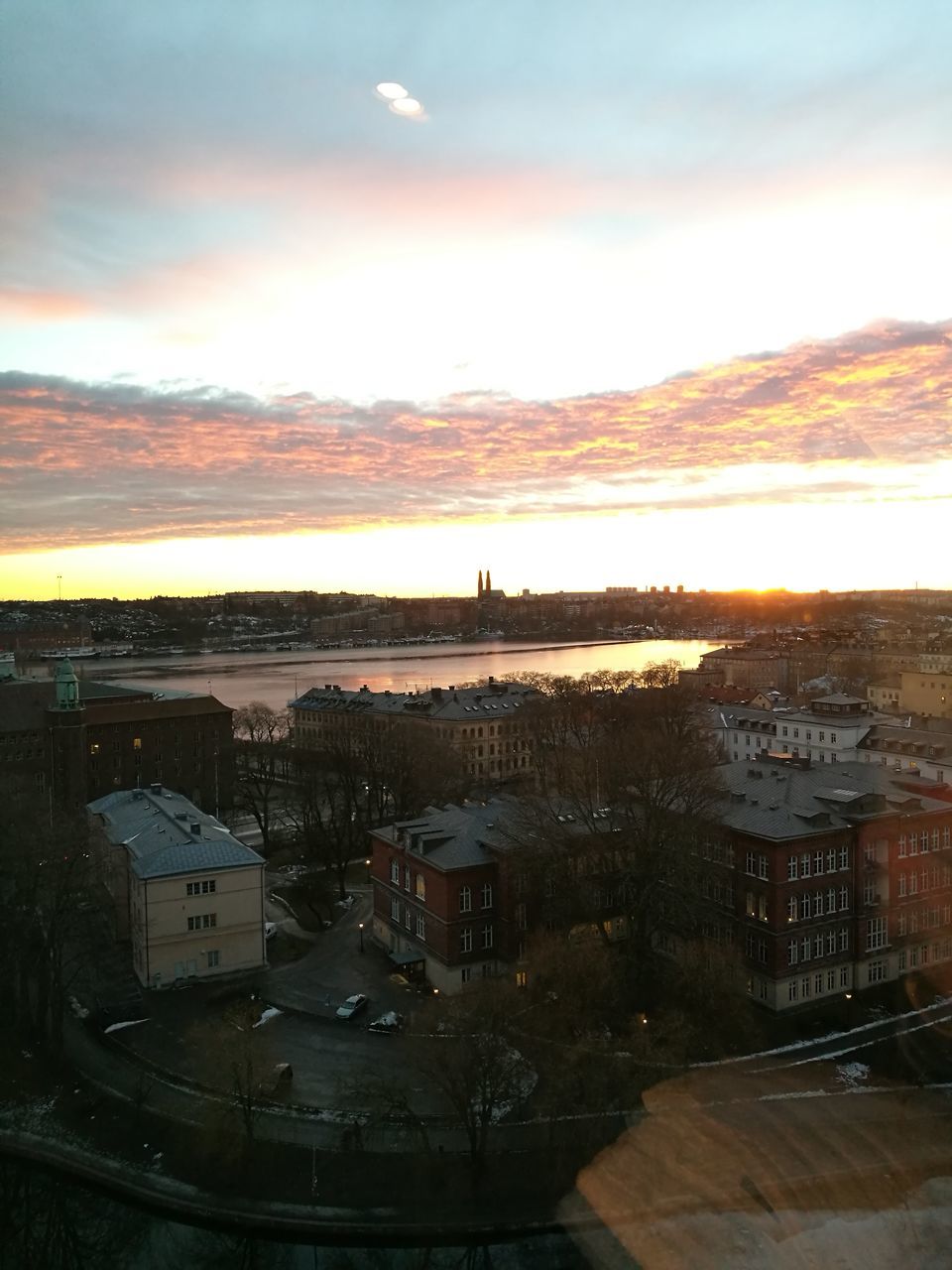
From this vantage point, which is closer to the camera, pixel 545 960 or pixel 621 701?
pixel 545 960

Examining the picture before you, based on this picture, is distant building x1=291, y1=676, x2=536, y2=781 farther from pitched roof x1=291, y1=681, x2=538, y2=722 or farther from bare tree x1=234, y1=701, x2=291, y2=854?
bare tree x1=234, y1=701, x2=291, y2=854

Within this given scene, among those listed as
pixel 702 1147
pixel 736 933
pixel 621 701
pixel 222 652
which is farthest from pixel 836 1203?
pixel 222 652

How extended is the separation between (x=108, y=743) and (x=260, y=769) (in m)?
4.48

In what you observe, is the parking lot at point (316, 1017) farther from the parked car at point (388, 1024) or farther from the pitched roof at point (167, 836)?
the pitched roof at point (167, 836)

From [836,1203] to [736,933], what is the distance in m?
4.16

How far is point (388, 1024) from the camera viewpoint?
10375 mm

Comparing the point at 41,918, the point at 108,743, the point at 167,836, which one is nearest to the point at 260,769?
the point at 108,743

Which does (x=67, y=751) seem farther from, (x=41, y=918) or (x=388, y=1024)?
(x=388, y=1024)

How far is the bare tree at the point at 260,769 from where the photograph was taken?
66.0 feet

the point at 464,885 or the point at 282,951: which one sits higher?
the point at 464,885

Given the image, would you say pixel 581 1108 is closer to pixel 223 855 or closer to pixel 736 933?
pixel 736 933

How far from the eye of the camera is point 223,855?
12508 mm

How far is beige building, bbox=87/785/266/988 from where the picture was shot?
11.9m

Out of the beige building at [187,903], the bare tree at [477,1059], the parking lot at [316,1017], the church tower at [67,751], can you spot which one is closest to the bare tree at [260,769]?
the church tower at [67,751]
